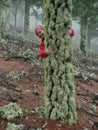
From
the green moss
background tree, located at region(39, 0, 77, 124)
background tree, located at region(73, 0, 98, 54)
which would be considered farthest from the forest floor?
background tree, located at region(73, 0, 98, 54)

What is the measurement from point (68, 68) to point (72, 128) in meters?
1.61

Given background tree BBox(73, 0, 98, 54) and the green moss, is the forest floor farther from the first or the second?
background tree BBox(73, 0, 98, 54)

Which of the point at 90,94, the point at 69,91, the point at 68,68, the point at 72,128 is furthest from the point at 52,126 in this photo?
the point at 90,94

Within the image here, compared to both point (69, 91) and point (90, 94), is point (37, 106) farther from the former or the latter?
point (90, 94)

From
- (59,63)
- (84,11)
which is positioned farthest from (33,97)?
(84,11)

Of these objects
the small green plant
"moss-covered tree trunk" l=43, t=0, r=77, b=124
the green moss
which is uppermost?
"moss-covered tree trunk" l=43, t=0, r=77, b=124

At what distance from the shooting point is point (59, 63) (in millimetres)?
8266

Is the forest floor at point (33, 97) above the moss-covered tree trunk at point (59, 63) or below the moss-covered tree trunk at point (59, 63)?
below

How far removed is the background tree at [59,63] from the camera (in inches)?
323

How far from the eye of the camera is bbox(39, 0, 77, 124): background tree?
26.9 ft

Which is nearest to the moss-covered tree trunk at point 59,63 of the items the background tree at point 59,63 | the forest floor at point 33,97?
the background tree at point 59,63

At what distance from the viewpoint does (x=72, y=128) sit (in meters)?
8.17

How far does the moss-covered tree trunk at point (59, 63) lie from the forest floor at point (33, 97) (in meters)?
0.37

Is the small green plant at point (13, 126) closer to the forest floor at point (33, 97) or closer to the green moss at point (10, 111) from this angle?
the forest floor at point (33, 97)
